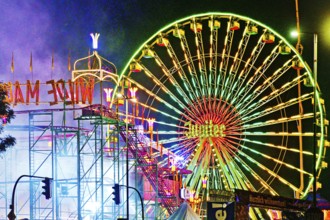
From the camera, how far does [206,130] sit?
4650 centimetres

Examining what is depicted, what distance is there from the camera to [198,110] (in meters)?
47.1

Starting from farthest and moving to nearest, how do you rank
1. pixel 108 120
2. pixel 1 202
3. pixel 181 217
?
pixel 1 202 → pixel 108 120 → pixel 181 217

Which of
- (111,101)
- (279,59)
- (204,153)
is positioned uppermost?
(279,59)

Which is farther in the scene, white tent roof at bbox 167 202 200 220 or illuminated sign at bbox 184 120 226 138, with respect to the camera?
illuminated sign at bbox 184 120 226 138

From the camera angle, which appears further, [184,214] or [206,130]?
[206,130]

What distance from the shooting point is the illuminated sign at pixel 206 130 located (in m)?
46.4

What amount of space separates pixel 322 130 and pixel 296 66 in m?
4.17

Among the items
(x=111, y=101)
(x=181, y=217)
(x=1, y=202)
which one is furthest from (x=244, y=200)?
(x=1, y=202)

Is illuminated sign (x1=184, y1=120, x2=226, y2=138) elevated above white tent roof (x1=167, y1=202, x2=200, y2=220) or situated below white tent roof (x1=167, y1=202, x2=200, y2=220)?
above

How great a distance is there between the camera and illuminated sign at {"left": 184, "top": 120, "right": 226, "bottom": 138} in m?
46.4

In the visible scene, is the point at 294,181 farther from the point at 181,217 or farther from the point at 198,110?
the point at 181,217

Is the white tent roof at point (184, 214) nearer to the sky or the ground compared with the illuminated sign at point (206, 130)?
nearer to the ground

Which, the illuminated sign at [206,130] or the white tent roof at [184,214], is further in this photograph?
the illuminated sign at [206,130]

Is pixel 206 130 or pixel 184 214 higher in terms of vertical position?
pixel 206 130
